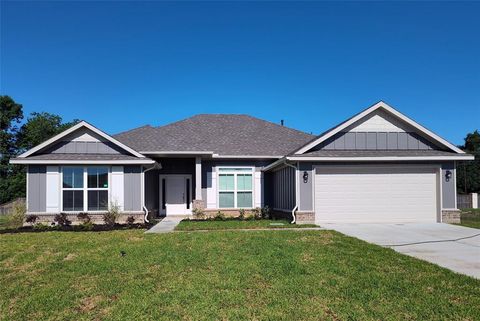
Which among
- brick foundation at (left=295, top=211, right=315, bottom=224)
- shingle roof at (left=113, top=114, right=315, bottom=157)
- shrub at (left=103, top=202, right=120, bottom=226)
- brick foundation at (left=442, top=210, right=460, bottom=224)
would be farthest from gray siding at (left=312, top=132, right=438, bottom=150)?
shrub at (left=103, top=202, right=120, bottom=226)

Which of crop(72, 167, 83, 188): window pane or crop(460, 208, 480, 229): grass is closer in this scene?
crop(460, 208, 480, 229): grass

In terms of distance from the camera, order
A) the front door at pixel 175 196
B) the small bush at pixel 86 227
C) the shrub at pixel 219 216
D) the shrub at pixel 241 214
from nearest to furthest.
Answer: the small bush at pixel 86 227 → the shrub at pixel 219 216 → the shrub at pixel 241 214 → the front door at pixel 175 196

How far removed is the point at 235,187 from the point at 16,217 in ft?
31.4

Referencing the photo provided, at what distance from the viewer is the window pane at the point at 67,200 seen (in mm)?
16062

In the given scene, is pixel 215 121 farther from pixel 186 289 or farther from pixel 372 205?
pixel 186 289

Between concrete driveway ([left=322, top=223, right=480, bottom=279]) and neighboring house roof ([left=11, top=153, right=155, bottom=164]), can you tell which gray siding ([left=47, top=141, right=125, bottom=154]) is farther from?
concrete driveway ([left=322, top=223, right=480, bottom=279])

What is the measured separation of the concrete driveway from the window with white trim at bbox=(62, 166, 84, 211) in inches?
414

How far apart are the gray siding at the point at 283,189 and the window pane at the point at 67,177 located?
908cm

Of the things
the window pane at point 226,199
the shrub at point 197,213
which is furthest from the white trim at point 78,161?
the window pane at point 226,199

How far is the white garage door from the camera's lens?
1540 centimetres

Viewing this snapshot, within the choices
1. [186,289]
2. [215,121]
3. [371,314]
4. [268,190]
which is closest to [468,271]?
[371,314]

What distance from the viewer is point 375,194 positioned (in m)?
15.5

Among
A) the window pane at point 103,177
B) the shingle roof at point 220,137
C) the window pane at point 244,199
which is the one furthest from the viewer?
the shingle roof at point 220,137

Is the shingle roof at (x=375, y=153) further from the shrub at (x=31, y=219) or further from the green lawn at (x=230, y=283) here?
the shrub at (x=31, y=219)
